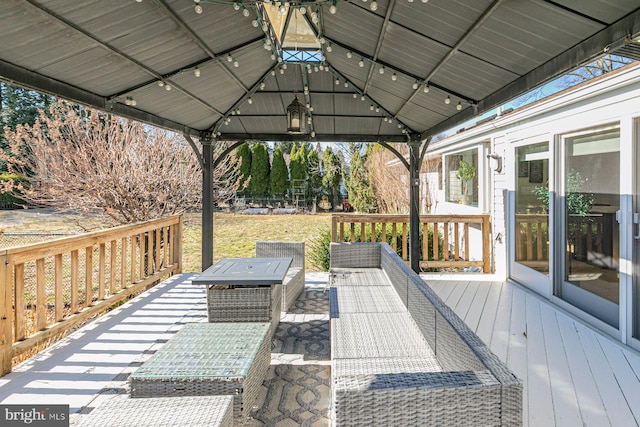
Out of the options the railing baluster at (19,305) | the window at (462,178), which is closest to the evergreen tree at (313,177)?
the window at (462,178)

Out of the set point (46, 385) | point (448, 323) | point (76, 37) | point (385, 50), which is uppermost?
point (385, 50)

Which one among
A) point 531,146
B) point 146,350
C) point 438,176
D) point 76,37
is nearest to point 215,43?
point 76,37

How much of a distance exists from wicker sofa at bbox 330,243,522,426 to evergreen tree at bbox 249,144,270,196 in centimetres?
1493

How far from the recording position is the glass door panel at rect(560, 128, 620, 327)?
3621 millimetres

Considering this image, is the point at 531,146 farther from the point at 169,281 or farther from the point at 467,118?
the point at 169,281

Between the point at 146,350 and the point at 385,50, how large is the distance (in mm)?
3617

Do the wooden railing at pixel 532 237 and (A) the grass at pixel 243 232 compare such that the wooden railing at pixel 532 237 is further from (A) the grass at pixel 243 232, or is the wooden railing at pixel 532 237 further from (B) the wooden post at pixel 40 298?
(B) the wooden post at pixel 40 298

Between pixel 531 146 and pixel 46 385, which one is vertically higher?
pixel 531 146

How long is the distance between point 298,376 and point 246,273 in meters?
1.05

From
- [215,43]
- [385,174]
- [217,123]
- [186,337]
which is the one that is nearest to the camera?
[186,337]

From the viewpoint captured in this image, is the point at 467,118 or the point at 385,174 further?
the point at 385,174

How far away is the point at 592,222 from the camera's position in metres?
3.95

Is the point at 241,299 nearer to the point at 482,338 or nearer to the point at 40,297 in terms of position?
the point at 40,297

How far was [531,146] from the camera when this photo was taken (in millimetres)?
5230
